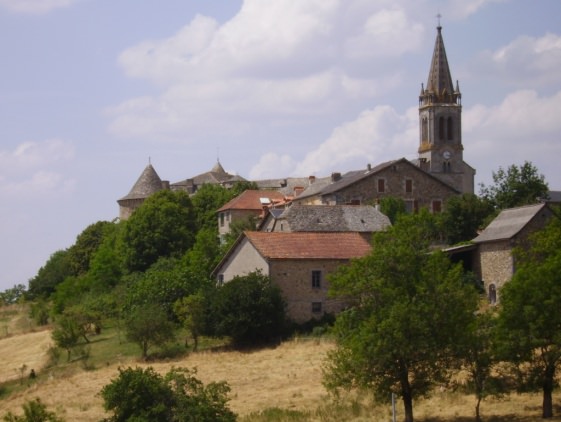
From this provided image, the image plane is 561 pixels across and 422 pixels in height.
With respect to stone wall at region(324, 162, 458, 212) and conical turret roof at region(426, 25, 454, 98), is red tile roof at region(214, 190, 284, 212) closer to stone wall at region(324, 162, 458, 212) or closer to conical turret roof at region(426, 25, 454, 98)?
stone wall at region(324, 162, 458, 212)

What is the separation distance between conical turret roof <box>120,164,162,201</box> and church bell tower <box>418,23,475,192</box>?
27.8 meters

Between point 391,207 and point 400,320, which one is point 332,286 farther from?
point 391,207

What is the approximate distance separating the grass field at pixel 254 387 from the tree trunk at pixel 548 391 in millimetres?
443

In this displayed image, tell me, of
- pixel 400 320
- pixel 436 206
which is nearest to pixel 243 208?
pixel 436 206

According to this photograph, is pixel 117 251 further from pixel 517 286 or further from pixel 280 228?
pixel 517 286

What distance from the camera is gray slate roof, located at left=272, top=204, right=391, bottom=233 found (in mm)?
59125

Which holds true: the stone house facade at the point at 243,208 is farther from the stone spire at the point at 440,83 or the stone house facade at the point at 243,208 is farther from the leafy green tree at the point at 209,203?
the stone spire at the point at 440,83

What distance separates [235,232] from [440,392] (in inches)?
1522

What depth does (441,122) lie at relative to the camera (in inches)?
4215

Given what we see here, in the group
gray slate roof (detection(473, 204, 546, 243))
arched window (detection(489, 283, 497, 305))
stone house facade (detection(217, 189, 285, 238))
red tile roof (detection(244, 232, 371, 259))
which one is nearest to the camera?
gray slate roof (detection(473, 204, 546, 243))

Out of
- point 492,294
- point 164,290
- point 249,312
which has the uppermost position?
point 164,290

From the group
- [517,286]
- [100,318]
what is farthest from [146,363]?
[517,286]

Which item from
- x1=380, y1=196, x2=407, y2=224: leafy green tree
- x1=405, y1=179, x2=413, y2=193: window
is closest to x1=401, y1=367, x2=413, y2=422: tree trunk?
x1=380, y1=196, x2=407, y2=224: leafy green tree

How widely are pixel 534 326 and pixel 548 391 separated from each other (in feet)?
7.79
